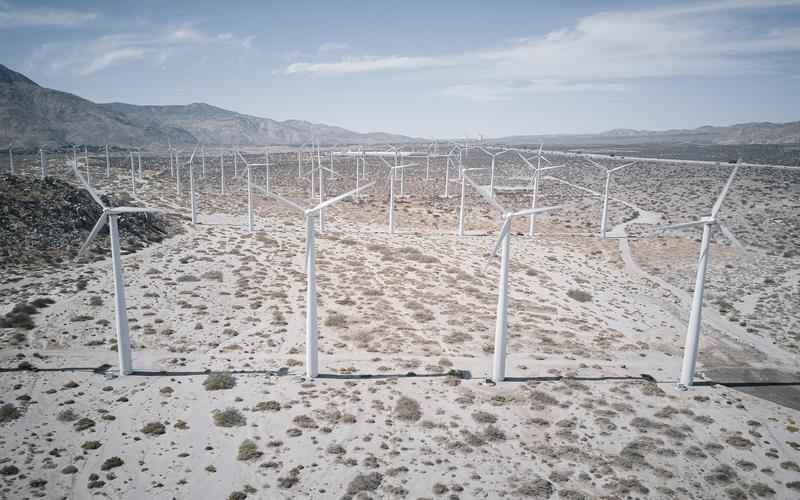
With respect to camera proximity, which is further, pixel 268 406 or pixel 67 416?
pixel 268 406

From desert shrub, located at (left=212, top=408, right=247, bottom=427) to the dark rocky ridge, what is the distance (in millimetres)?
32722

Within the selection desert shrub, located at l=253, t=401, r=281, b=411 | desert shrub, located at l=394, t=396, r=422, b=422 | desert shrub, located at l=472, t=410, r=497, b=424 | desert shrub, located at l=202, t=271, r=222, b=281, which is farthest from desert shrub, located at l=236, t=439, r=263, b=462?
desert shrub, located at l=202, t=271, r=222, b=281

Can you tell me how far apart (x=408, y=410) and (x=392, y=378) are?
12.2 feet

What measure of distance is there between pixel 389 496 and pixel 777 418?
844 inches

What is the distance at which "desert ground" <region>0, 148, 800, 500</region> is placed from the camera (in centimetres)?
2073

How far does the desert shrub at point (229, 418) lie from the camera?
2377 cm

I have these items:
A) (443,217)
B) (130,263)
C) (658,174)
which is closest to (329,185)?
(443,217)

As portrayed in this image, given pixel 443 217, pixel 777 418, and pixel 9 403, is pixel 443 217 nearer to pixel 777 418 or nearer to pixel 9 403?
pixel 777 418

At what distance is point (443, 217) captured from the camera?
86438 mm

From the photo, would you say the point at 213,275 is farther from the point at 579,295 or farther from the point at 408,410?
the point at 579,295

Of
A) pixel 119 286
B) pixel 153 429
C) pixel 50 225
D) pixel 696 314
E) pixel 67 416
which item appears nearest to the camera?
pixel 153 429

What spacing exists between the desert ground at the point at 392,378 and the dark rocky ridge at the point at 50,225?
1.07m

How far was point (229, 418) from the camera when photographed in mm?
24016

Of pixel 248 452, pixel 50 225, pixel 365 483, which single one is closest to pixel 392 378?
pixel 365 483
